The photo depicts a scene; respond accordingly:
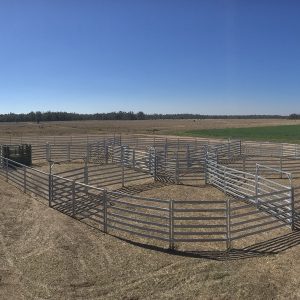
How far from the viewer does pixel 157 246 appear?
10820mm

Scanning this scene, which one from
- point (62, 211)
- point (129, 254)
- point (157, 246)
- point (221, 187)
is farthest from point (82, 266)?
point (221, 187)

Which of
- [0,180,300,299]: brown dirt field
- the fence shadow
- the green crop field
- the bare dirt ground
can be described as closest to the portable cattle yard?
the fence shadow

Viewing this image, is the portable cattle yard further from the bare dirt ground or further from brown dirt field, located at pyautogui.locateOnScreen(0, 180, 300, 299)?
brown dirt field, located at pyautogui.locateOnScreen(0, 180, 300, 299)

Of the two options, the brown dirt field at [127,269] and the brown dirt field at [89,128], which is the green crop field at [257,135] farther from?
the brown dirt field at [127,269]

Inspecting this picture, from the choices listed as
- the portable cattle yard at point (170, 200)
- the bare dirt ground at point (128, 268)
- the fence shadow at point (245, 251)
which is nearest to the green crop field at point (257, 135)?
the portable cattle yard at point (170, 200)

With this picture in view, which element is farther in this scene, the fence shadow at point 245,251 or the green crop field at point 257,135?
the green crop field at point 257,135

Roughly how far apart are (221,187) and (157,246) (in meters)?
8.33

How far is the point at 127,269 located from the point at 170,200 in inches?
91.8

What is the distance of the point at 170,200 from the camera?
1095 centimetres

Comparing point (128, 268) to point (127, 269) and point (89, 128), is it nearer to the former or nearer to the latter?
point (127, 269)

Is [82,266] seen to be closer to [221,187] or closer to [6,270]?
[6,270]

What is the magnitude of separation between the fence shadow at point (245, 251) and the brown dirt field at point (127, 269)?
0.02 meters

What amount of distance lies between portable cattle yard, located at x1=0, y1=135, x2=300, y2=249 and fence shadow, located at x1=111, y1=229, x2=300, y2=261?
0.34 metres

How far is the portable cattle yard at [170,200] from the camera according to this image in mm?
11078
